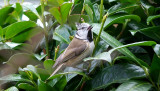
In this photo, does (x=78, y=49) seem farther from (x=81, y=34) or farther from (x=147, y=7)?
(x=147, y=7)

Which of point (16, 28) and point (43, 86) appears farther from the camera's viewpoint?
point (16, 28)

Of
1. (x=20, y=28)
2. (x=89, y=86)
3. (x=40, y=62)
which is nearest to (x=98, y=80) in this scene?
(x=89, y=86)

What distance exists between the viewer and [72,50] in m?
1.19

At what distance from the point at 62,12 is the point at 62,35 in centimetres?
11

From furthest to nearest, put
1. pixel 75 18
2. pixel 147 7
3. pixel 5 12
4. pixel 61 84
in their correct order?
pixel 5 12
pixel 75 18
pixel 147 7
pixel 61 84

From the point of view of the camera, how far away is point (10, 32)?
49.9 inches

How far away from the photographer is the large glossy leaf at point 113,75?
0.98m

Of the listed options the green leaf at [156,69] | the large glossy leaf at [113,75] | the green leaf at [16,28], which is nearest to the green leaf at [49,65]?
the large glossy leaf at [113,75]

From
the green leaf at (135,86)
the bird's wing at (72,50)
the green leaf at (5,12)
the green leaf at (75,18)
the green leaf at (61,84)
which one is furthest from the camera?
the green leaf at (5,12)

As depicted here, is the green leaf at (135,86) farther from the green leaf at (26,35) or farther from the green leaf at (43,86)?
the green leaf at (26,35)

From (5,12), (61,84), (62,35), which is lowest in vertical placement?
(61,84)

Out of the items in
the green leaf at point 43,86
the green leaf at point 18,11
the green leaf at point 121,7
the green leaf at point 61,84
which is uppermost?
the green leaf at point 18,11

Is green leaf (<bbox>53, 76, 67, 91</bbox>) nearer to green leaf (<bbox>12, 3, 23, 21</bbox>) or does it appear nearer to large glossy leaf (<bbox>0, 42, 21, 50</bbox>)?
large glossy leaf (<bbox>0, 42, 21, 50</bbox>)

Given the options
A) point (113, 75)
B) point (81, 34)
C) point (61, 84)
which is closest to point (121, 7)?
point (81, 34)
